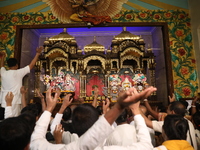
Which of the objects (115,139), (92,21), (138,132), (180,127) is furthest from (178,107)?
(92,21)

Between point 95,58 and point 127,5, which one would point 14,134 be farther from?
point 95,58

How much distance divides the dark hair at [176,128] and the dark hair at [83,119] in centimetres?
72

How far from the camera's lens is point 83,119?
110 cm

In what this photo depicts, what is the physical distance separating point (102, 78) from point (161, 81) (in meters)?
2.25

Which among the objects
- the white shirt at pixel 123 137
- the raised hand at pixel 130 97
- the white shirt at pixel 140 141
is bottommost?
the white shirt at pixel 123 137

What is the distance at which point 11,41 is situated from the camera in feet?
14.8

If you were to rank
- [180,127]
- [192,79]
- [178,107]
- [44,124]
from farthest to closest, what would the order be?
[192,79], [178,107], [180,127], [44,124]

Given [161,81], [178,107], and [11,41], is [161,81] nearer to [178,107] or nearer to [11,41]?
[178,107]

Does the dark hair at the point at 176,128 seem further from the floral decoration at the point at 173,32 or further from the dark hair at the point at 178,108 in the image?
the floral decoration at the point at 173,32

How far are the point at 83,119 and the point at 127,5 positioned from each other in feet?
14.1

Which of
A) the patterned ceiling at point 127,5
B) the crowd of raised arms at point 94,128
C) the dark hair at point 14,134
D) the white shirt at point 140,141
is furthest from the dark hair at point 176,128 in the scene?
the patterned ceiling at point 127,5

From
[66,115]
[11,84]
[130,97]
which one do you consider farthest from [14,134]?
[11,84]

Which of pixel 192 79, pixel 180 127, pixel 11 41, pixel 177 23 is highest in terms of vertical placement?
pixel 177 23

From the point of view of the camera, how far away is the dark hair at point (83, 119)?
1077mm
